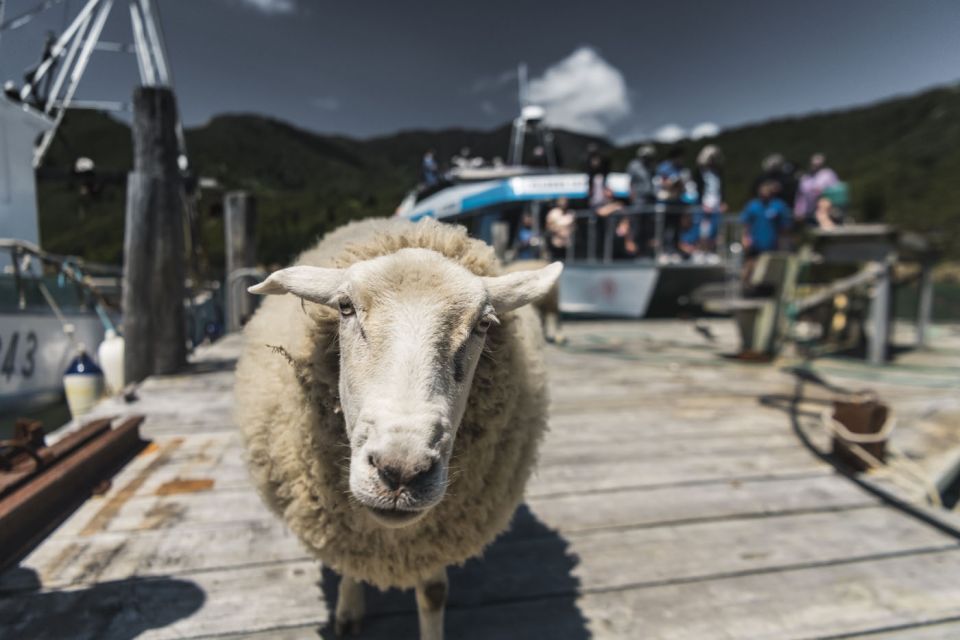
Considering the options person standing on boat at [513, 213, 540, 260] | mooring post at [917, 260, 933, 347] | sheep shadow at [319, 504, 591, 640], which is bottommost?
sheep shadow at [319, 504, 591, 640]

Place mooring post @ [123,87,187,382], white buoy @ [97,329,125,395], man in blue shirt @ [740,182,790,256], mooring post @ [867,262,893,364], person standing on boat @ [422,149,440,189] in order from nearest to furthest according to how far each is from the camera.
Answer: mooring post @ [123,87,187,382] < white buoy @ [97,329,125,395] < mooring post @ [867,262,893,364] < man in blue shirt @ [740,182,790,256] < person standing on boat @ [422,149,440,189]

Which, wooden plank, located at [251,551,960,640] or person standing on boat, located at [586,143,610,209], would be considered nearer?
wooden plank, located at [251,551,960,640]

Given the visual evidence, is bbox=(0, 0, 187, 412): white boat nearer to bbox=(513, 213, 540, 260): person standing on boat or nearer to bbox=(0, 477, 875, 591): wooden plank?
bbox=(0, 477, 875, 591): wooden plank

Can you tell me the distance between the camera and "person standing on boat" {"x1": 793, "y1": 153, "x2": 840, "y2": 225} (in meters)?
7.42

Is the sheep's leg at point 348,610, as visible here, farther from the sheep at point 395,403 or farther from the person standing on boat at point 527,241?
the person standing on boat at point 527,241

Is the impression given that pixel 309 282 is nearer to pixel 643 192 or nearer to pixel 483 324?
pixel 483 324

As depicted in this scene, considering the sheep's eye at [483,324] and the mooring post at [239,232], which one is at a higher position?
the mooring post at [239,232]

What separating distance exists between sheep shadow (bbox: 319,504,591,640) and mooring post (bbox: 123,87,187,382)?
3430 mm

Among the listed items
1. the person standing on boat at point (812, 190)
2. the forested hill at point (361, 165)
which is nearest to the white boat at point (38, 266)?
the forested hill at point (361, 165)

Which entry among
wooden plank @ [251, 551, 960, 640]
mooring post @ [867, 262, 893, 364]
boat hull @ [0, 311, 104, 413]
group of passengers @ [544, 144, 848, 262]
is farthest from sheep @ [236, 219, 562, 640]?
group of passengers @ [544, 144, 848, 262]

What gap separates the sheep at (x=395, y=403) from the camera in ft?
3.61

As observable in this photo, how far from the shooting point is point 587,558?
6.59 ft

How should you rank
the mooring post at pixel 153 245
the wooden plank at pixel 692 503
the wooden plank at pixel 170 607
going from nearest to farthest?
the wooden plank at pixel 170 607 < the wooden plank at pixel 692 503 < the mooring post at pixel 153 245

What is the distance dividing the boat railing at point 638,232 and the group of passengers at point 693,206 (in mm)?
19
